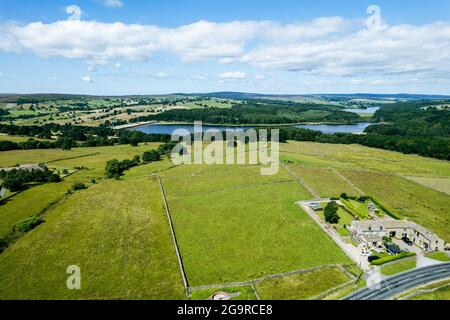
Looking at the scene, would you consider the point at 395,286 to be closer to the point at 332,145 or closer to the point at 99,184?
the point at 99,184

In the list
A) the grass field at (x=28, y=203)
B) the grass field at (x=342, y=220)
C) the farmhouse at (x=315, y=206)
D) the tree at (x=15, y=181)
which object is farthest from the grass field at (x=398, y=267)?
the tree at (x=15, y=181)

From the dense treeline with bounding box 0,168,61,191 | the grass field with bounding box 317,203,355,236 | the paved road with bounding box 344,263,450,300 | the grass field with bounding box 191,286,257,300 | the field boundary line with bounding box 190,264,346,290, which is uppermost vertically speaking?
the dense treeline with bounding box 0,168,61,191

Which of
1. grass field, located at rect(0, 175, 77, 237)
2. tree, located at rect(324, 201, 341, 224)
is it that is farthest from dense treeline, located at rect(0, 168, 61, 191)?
tree, located at rect(324, 201, 341, 224)

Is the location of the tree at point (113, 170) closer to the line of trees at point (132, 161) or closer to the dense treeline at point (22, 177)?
the line of trees at point (132, 161)

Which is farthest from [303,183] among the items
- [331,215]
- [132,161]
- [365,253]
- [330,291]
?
[132,161]

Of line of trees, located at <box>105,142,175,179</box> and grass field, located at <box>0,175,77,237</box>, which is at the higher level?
line of trees, located at <box>105,142,175,179</box>

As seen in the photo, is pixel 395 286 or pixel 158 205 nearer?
pixel 395 286

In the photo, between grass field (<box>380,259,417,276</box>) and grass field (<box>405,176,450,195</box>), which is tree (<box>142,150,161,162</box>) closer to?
grass field (<box>405,176,450,195</box>)
